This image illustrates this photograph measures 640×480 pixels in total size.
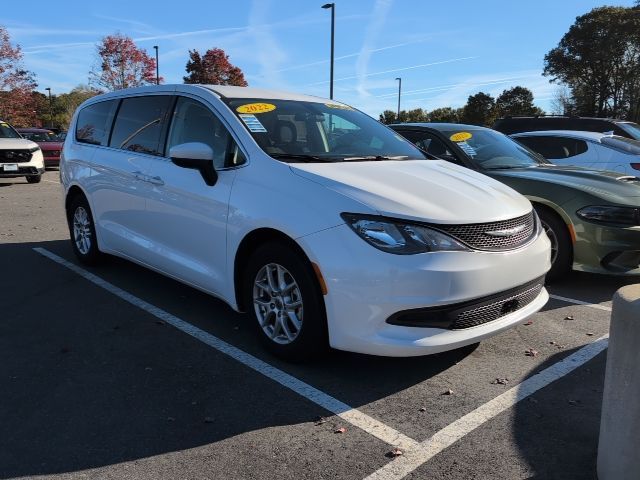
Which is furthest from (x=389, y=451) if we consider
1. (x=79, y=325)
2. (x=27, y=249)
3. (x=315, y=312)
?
(x=27, y=249)

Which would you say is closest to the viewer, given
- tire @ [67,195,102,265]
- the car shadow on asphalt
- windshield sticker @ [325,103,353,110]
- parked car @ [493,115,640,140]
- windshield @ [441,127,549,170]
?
the car shadow on asphalt

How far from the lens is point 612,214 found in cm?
509

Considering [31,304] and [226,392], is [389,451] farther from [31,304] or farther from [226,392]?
[31,304]

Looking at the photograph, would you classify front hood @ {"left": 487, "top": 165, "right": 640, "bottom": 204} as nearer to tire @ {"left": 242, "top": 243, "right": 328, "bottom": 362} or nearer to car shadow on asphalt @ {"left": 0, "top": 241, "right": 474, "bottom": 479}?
car shadow on asphalt @ {"left": 0, "top": 241, "right": 474, "bottom": 479}

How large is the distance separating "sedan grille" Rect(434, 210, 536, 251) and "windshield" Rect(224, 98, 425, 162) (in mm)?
1100

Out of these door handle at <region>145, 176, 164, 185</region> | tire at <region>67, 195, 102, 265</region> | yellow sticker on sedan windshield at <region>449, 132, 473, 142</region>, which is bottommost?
tire at <region>67, 195, 102, 265</region>

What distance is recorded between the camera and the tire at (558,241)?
5.29 metres

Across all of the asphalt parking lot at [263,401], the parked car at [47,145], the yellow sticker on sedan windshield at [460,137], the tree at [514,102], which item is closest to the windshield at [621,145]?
the yellow sticker on sedan windshield at [460,137]

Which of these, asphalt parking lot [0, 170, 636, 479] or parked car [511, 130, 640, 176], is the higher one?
parked car [511, 130, 640, 176]

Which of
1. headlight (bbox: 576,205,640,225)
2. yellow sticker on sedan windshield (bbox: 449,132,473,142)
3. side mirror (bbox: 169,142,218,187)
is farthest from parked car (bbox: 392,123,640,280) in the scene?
side mirror (bbox: 169,142,218,187)

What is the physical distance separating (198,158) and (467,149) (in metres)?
3.43

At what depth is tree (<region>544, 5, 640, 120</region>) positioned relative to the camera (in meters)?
41.2

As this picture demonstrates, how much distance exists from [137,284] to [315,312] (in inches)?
108

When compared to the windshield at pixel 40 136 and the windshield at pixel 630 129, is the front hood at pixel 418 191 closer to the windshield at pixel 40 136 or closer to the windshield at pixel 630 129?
the windshield at pixel 630 129
